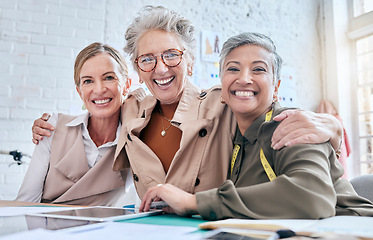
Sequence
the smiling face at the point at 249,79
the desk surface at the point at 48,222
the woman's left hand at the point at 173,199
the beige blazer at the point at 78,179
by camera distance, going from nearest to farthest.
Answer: the desk surface at the point at 48,222 → the woman's left hand at the point at 173,199 → the smiling face at the point at 249,79 → the beige blazer at the point at 78,179

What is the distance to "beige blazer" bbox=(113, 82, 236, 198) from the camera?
4.72 feet

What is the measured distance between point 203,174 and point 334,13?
408cm

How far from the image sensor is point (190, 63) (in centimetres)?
180

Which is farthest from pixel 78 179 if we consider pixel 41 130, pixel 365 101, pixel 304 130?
pixel 365 101

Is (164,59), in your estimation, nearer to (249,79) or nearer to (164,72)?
(164,72)

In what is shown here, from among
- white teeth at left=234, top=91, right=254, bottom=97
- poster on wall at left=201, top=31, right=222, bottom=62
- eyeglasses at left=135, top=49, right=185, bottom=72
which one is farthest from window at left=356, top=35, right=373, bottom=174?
white teeth at left=234, top=91, right=254, bottom=97

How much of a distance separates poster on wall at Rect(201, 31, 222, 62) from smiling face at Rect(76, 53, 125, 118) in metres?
2.42

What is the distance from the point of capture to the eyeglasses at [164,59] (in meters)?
1.67

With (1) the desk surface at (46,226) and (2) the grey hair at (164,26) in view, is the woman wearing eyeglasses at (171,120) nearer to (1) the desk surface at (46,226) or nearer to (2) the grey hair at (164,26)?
(2) the grey hair at (164,26)

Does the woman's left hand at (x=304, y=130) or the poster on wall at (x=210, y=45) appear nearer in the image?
the woman's left hand at (x=304, y=130)

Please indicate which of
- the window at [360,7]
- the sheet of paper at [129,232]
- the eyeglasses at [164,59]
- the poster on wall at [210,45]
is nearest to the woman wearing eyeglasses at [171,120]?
the eyeglasses at [164,59]

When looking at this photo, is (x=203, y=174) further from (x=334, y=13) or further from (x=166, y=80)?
(x=334, y=13)

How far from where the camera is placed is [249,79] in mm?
1315

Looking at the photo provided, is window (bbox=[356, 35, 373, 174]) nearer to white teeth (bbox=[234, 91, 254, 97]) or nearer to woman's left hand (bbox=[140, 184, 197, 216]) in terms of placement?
white teeth (bbox=[234, 91, 254, 97])
